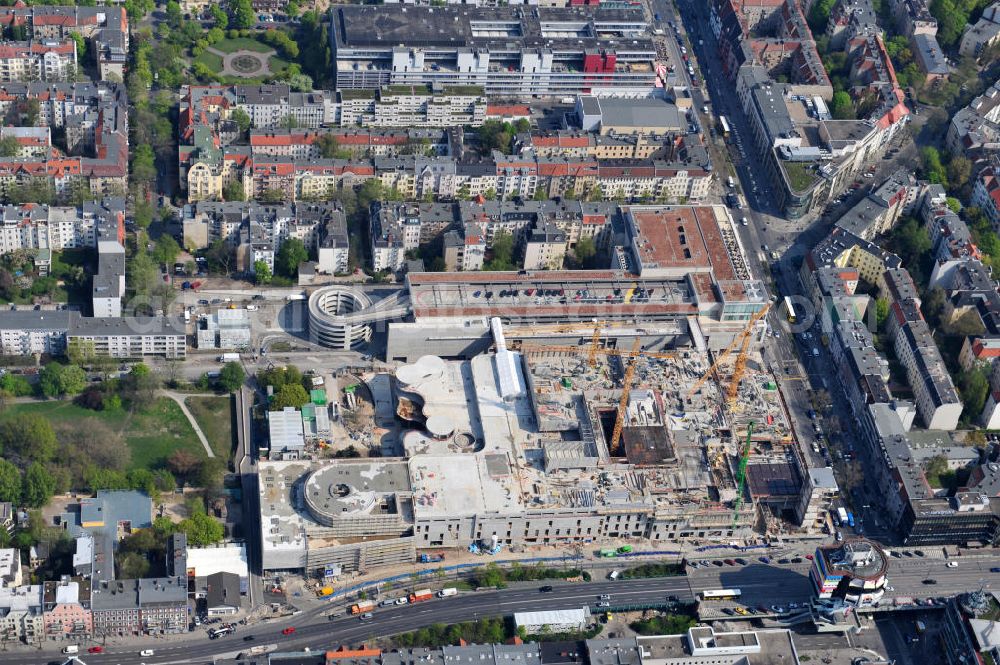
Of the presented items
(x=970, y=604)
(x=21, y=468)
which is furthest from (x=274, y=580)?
(x=970, y=604)

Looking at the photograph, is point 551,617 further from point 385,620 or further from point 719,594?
point 719,594

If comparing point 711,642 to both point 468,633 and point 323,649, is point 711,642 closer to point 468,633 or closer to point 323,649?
point 468,633

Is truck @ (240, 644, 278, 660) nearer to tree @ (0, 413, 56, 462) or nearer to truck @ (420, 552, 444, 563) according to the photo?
truck @ (420, 552, 444, 563)

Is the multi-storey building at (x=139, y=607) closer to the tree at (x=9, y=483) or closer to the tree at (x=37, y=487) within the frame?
the tree at (x=37, y=487)

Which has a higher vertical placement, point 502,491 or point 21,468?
point 21,468

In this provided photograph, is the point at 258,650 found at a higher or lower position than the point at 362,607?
lower

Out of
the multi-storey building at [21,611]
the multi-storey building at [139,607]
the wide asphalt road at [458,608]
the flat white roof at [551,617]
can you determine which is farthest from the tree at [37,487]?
the flat white roof at [551,617]

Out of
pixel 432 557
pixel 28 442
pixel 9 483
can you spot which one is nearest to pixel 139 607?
pixel 9 483
